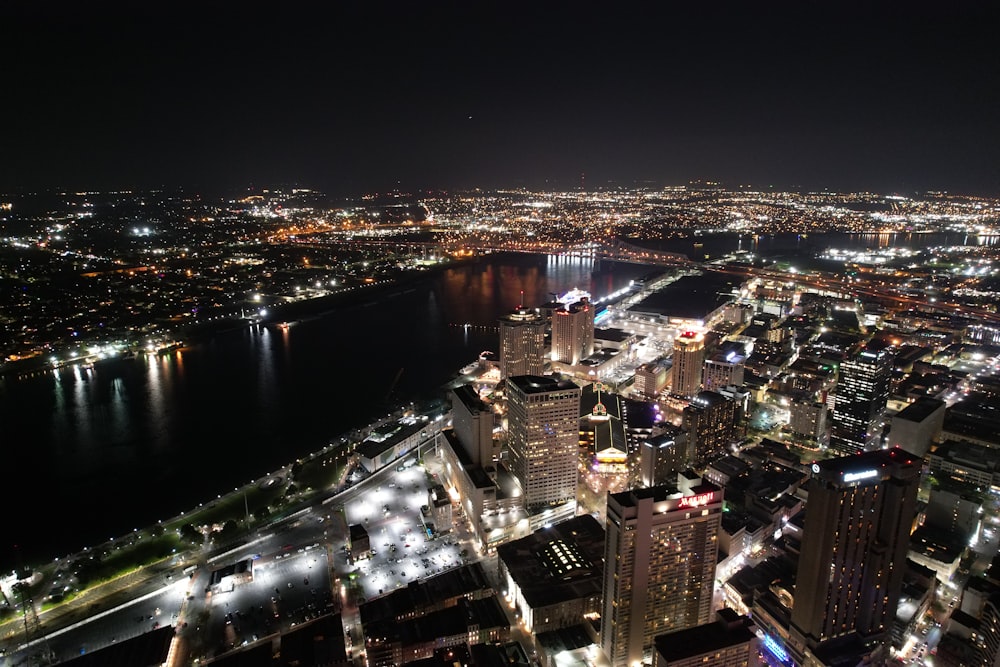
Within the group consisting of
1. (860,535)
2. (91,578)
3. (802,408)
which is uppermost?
(860,535)

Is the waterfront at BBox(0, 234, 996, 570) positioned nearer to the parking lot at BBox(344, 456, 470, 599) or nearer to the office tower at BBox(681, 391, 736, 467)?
the parking lot at BBox(344, 456, 470, 599)

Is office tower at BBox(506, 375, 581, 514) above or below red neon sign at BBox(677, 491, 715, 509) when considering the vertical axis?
below

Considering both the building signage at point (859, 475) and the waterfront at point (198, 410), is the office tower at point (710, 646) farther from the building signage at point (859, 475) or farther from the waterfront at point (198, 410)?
the waterfront at point (198, 410)

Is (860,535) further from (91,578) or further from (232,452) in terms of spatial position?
(232,452)

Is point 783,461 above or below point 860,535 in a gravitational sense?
below

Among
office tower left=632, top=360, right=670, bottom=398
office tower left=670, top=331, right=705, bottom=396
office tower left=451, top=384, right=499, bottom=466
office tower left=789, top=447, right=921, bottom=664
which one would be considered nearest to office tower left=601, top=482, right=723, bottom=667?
office tower left=789, top=447, right=921, bottom=664

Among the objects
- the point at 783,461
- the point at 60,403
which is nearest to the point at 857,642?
the point at 783,461

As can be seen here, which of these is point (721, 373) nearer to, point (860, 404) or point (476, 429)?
point (860, 404)
